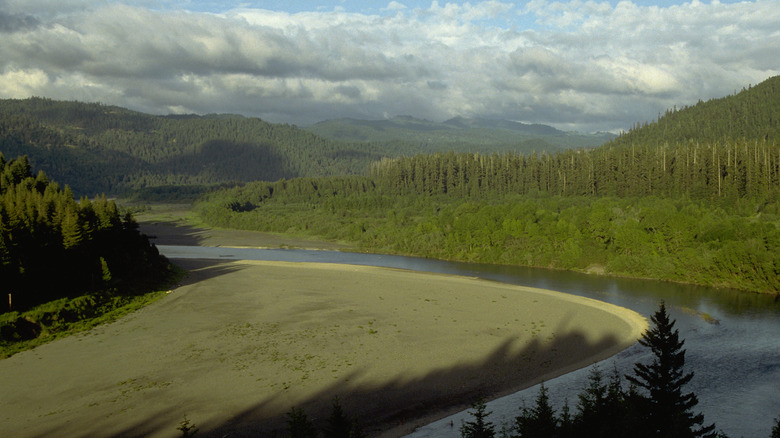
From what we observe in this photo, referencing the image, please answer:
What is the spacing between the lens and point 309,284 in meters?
59.1

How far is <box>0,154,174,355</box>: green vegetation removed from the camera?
37125mm

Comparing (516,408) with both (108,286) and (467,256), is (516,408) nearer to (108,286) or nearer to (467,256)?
(108,286)

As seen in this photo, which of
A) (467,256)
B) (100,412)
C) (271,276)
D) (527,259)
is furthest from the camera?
(467,256)

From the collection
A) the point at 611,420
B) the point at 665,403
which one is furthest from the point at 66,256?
the point at 665,403

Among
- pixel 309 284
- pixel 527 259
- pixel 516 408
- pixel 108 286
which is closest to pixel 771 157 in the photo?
pixel 527 259

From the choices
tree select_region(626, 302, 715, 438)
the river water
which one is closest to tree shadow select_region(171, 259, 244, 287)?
the river water

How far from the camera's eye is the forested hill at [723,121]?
152 m

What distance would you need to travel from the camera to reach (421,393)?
28.8 meters

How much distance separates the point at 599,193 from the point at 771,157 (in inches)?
1209

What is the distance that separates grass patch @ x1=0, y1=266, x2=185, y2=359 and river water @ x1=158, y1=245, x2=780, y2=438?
24.3 m

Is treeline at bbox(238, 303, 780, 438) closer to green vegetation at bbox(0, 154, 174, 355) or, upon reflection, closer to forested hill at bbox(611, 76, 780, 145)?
green vegetation at bbox(0, 154, 174, 355)

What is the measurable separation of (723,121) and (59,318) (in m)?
175

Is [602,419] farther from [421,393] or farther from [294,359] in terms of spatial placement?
[294,359]

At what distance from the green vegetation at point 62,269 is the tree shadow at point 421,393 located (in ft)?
57.2
